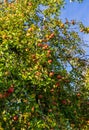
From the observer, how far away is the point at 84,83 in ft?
41.6

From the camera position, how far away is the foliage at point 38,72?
9.40 meters

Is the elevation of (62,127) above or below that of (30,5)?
below

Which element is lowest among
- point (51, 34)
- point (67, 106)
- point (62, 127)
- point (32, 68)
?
point (62, 127)

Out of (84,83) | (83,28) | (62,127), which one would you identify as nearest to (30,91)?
(62,127)

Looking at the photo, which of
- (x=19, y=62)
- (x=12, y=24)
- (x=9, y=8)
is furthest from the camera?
(x=9, y=8)

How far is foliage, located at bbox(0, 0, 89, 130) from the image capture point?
30.8 feet

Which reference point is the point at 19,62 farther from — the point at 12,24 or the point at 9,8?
the point at 9,8

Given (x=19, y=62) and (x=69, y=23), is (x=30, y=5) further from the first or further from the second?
(x=19, y=62)

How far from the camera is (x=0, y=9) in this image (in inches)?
495

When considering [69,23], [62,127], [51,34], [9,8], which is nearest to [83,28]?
[69,23]

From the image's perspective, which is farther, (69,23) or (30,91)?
(69,23)

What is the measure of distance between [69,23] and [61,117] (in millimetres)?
3751

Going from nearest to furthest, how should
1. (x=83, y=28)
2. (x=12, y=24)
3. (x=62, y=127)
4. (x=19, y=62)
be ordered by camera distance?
1. (x=62, y=127)
2. (x=19, y=62)
3. (x=12, y=24)
4. (x=83, y=28)

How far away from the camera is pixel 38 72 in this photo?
9.84 meters
